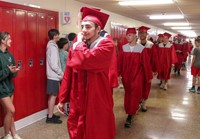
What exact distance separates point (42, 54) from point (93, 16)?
7.46ft

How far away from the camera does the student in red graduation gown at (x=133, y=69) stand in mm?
3916

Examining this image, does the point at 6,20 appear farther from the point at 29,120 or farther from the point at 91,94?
the point at 91,94

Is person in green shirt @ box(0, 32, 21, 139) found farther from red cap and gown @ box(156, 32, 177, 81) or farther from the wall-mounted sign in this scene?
red cap and gown @ box(156, 32, 177, 81)

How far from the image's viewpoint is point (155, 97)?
6188 millimetres

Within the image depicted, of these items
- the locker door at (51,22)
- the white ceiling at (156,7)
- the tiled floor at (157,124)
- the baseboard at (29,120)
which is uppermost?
the white ceiling at (156,7)

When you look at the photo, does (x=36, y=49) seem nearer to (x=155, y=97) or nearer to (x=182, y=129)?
(x=182, y=129)

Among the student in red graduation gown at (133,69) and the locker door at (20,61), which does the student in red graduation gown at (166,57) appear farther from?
the locker door at (20,61)

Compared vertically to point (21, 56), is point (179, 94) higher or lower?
lower

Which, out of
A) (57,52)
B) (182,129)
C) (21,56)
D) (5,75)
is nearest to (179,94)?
(182,129)

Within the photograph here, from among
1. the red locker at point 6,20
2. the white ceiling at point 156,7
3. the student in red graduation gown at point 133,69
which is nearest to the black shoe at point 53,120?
the red locker at point 6,20

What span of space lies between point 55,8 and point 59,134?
2.45m

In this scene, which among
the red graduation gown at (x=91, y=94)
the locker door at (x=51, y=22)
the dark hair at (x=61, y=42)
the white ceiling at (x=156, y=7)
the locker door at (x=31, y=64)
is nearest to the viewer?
the red graduation gown at (x=91, y=94)

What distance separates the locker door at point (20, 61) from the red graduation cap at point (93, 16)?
181 cm

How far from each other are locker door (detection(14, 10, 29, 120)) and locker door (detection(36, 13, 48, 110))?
36 centimetres
